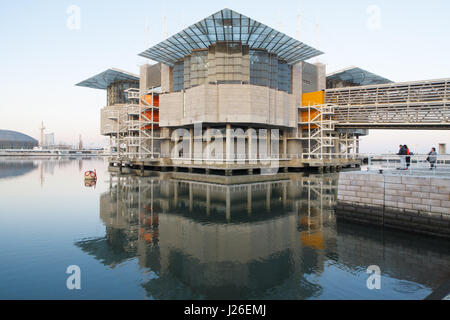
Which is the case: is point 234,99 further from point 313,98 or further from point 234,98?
point 313,98

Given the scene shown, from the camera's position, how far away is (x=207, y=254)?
11875mm

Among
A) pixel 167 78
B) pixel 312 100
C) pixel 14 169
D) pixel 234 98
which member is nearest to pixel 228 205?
pixel 234 98

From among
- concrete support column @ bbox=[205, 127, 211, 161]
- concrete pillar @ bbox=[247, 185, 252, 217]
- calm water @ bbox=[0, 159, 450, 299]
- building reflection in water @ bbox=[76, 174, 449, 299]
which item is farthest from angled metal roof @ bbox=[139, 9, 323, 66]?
calm water @ bbox=[0, 159, 450, 299]

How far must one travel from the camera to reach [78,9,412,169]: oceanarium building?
45344 mm

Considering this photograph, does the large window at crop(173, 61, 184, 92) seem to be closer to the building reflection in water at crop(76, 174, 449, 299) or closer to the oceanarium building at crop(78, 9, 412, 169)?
the oceanarium building at crop(78, 9, 412, 169)

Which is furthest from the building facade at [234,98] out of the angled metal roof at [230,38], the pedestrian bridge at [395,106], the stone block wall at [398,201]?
the stone block wall at [398,201]

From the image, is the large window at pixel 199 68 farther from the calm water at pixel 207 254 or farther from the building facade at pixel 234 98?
the calm water at pixel 207 254

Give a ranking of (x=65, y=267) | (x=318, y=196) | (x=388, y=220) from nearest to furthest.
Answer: (x=65, y=267)
(x=388, y=220)
(x=318, y=196)

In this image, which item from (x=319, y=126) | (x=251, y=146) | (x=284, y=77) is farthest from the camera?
(x=284, y=77)

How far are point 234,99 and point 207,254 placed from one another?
120 feet

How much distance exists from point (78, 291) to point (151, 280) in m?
2.27
